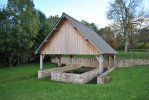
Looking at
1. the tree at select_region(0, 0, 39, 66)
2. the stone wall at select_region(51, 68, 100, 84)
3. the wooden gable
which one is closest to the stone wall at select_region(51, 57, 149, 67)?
the tree at select_region(0, 0, 39, 66)

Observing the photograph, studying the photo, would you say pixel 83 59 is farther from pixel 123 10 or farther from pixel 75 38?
pixel 123 10

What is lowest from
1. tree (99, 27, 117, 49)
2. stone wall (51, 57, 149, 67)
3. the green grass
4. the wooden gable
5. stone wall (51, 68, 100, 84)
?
stone wall (51, 68, 100, 84)

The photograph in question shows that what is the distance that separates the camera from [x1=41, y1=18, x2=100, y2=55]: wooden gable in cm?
2178

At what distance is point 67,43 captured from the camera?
2277 centimetres

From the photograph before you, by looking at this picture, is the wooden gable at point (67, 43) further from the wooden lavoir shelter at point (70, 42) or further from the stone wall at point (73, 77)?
the stone wall at point (73, 77)

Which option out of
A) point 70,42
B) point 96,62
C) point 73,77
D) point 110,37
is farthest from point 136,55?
point 110,37

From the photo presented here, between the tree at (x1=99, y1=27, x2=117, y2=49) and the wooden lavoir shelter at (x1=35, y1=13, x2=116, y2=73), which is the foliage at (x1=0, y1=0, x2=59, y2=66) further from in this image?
the tree at (x1=99, y1=27, x2=117, y2=49)

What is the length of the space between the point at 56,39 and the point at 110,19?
2411cm

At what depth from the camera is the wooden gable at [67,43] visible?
21.8 m

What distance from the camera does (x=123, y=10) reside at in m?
44.3

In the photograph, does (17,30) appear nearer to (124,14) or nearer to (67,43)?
(67,43)

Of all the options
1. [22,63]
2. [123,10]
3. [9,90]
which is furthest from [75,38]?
[123,10]

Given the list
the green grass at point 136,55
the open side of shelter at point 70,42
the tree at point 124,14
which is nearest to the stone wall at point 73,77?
the open side of shelter at point 70,42

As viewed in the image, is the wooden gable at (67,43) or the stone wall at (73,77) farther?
the wooden gable at (67,43)
